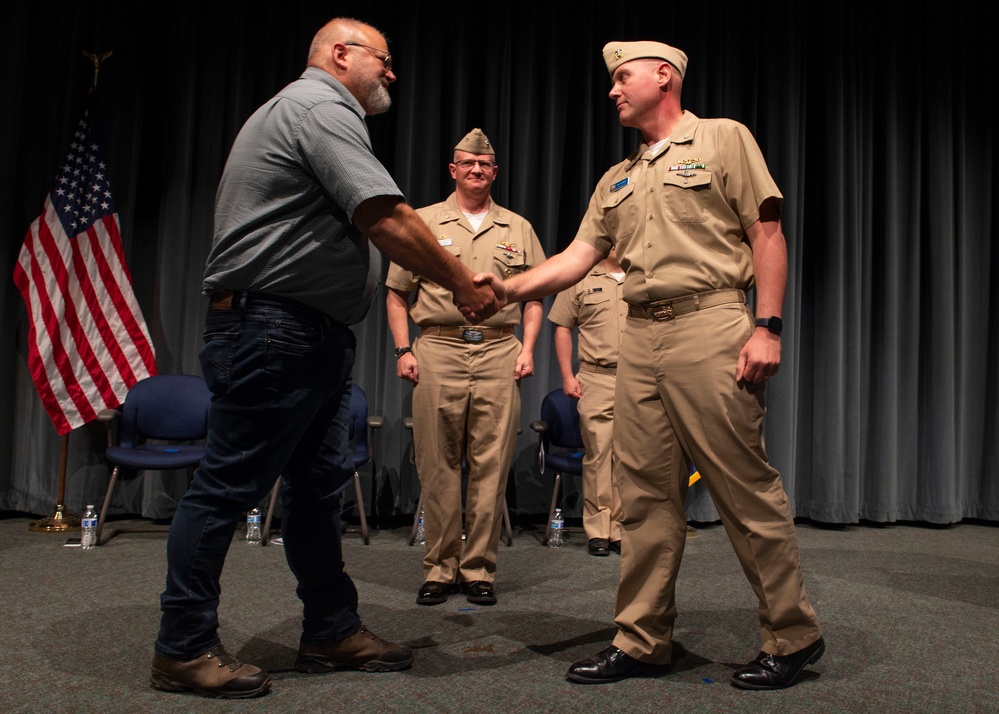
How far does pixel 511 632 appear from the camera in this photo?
255 centimetres

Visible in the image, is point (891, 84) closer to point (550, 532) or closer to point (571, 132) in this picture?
point (571, 132)

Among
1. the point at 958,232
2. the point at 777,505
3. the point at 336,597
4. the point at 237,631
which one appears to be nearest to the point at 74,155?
the point at 237,631

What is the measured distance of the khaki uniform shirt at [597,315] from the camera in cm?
424

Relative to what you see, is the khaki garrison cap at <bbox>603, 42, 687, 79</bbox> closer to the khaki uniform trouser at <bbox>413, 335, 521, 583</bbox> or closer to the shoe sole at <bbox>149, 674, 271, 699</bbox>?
the khaki uniform trouser at <bbox>413, 335, 521, 583</bbox>

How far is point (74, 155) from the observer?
15.1 feet

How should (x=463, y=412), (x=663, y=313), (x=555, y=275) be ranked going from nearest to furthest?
(x=663, y=313) → (x=555, y=275) → (x=463, y=412)

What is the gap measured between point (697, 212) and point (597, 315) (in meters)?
2.21

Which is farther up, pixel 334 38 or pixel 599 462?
pixel 334 38

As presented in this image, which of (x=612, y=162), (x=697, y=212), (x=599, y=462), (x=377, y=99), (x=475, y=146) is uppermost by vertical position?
(x=612, y=162)

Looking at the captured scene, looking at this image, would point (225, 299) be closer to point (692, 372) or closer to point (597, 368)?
point (692, 372)

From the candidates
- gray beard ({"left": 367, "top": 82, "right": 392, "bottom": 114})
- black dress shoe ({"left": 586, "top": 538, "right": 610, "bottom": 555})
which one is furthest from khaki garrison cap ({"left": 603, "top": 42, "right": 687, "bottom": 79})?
black dress shoe ({"left": 586, "top": 538, "right": 610, "bottom": 555})

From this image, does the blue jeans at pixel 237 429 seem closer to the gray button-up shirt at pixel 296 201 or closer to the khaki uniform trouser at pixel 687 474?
the gray button-up shirt at pixel 296 201

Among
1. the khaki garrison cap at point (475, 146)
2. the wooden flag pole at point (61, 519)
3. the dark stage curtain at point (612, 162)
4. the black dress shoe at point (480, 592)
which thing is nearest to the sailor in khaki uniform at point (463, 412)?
the black dress shoe at point (480, 592)

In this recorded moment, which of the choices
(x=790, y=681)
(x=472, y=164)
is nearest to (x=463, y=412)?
(x=472, y=164)
